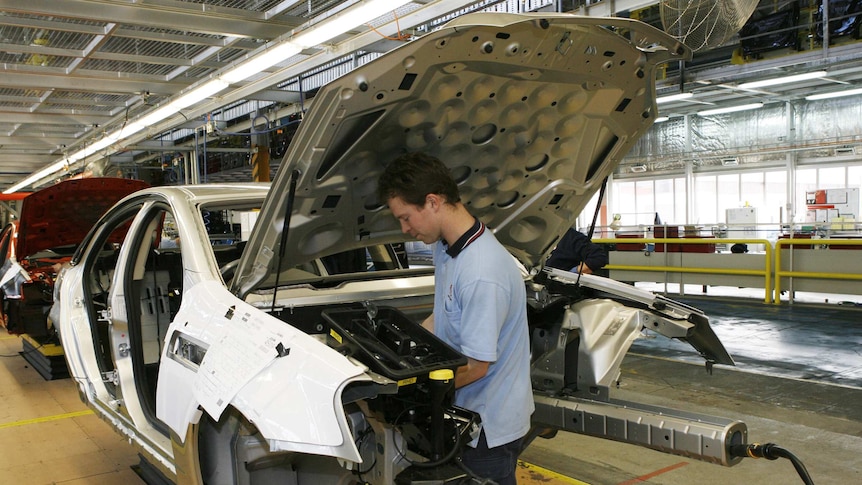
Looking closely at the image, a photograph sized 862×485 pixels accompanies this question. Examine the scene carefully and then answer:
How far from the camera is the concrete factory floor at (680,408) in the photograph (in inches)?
147

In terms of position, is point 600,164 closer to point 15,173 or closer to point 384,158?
point 384,158

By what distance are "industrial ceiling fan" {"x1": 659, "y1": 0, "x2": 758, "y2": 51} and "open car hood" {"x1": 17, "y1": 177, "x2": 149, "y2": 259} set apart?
4.81 meters

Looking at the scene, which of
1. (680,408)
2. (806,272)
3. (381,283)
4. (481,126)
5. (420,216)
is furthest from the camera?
(806,272)

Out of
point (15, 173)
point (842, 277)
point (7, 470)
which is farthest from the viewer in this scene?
point (15, 173)

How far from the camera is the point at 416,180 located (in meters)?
1.98

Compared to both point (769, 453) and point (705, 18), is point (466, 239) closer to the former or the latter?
point (769, 453)

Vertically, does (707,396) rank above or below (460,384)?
below

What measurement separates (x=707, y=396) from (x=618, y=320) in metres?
2.66

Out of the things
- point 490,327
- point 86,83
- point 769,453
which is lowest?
point 769,453

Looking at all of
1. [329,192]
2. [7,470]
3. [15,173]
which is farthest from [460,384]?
[15,173]

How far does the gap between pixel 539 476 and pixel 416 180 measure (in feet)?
7.60

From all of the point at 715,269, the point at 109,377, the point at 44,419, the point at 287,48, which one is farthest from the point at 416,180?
the point at 715,269

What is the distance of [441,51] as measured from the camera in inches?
80.4

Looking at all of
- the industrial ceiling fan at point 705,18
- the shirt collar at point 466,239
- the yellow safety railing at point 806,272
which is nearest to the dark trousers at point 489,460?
the shirt collar at point 466,239
